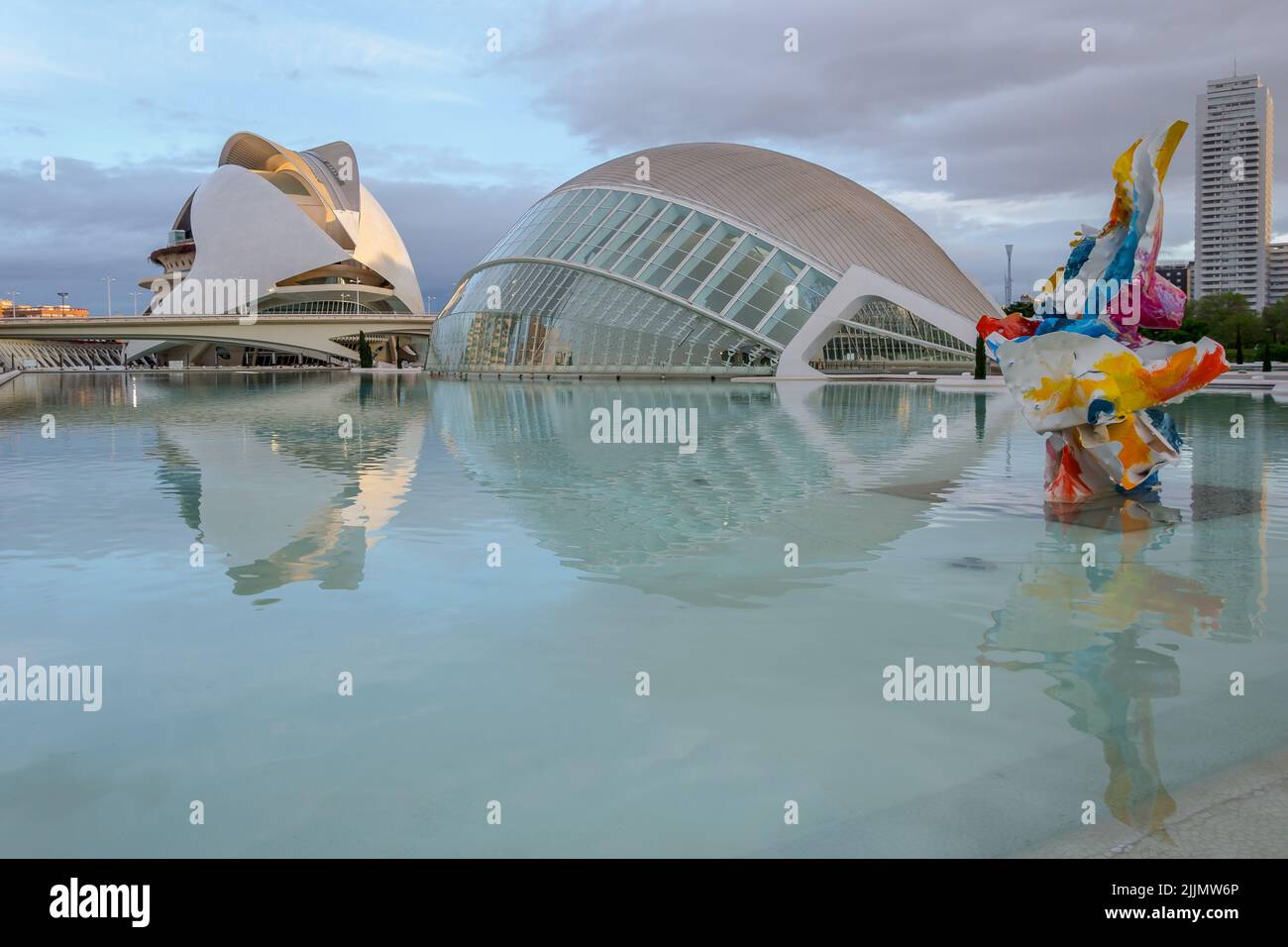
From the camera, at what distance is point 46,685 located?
4.93 meters

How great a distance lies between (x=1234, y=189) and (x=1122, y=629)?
19822 centimetres

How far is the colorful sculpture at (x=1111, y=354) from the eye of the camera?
9258 mm

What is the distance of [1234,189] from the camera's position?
567 feet

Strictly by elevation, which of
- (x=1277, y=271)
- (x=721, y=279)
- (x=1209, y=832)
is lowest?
(x=1209, y=832)

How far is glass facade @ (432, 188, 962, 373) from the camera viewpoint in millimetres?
38625

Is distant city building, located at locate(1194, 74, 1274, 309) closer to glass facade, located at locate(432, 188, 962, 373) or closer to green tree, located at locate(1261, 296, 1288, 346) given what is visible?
green tree, located at locate(1261, 296, 1288, 346)

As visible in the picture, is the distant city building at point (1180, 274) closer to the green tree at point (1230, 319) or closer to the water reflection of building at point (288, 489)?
the green tree at point (1230, 319)

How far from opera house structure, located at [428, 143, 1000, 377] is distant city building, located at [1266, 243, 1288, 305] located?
147443 mm

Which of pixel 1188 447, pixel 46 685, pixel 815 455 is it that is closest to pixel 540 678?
pixel 46 685

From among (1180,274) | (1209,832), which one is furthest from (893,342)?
(1180,274)

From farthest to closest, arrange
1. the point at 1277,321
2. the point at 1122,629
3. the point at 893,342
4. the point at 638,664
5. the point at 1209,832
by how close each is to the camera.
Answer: the point at 1277,321
the point at 893,342
the point at 1122,629
the point at 638,664
the point at 1209,832

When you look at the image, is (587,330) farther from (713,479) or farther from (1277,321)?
(1277,321)
